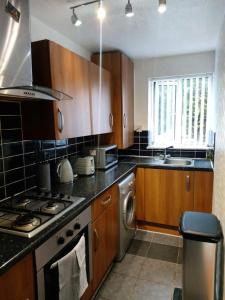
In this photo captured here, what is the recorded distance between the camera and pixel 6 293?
91cm

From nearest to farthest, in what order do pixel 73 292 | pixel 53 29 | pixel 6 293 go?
1. pixel 6 293
2. pixel 73 292
3. pixel 53 29

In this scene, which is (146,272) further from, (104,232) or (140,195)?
(140,195)

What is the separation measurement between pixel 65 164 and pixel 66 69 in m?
0.85

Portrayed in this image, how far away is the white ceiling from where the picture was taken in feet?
5.49

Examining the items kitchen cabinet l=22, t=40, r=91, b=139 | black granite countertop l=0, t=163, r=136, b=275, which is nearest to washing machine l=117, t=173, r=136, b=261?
black granite countertop l=0, t=163, r=136, b=275

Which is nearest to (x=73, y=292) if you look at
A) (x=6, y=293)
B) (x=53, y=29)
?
(x=6, y=293)

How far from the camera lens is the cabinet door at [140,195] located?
2805 millimetres

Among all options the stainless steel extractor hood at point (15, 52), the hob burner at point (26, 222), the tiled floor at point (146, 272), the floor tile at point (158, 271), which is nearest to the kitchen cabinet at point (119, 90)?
the tiled floor at point (146, 272)

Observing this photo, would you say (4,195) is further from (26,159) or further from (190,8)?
(190,8)

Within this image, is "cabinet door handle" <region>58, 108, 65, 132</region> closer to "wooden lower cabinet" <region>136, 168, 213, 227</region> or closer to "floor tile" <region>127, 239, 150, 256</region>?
"wooden lower cabinet" <region>136, 168, 213, 227</region>

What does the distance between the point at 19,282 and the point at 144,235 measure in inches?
81.1

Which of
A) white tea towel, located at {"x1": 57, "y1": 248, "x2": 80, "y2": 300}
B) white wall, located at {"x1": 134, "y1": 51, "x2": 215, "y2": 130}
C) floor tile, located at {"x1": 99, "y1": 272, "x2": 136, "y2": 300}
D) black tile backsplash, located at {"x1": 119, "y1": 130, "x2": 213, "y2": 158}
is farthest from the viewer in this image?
black tile backsplash, located at {"x1": 119, "y1": 130, "x2": 213, "y2": 158}

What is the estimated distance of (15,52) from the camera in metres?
1.23

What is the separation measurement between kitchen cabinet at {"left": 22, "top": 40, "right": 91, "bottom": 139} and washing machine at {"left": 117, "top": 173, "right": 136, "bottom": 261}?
74 cm
